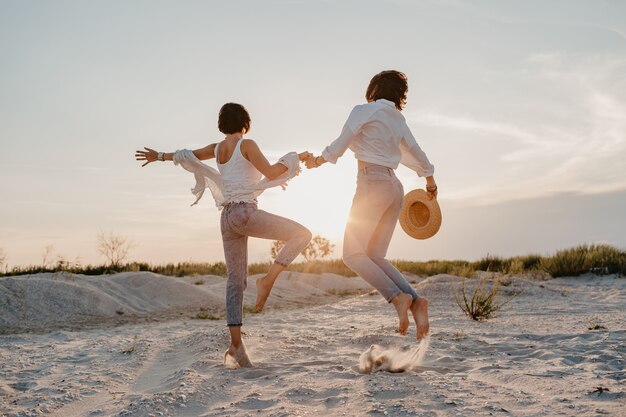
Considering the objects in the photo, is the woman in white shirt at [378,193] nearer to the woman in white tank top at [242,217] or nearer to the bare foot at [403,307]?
the bare foot at [403,307]

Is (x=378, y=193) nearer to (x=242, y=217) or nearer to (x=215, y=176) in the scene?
(x=242, y=217)

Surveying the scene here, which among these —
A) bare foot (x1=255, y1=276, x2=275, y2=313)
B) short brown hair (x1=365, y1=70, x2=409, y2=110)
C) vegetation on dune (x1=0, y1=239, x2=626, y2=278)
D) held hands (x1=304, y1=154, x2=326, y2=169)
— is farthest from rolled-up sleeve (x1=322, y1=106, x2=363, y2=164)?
vegetation on dune (x1=0, y1=239, x2=626, y2=278)

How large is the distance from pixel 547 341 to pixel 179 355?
12.7 feet

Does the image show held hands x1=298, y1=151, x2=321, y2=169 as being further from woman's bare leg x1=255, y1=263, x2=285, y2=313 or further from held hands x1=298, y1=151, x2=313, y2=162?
woman's bare leg x1=255, y1=263, x2=285, y2=313

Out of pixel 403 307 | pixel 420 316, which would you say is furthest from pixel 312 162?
pixel 420 316

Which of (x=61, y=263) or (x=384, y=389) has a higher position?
(x=61, y=263)

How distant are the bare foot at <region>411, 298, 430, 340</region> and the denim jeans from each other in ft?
3.43

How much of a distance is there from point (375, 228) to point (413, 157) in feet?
2.39

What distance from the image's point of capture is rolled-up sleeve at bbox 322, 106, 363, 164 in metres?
5.02

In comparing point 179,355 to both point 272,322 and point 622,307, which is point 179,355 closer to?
point 272,322

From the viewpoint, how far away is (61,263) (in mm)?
16656

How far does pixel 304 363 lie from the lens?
5496mm

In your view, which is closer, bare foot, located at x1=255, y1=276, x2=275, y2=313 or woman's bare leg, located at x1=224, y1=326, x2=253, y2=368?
bare foot, located at x1=255, y1=276, x2=275, y2=313

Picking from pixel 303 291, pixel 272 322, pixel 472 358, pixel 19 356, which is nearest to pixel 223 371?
pixel 472 358
